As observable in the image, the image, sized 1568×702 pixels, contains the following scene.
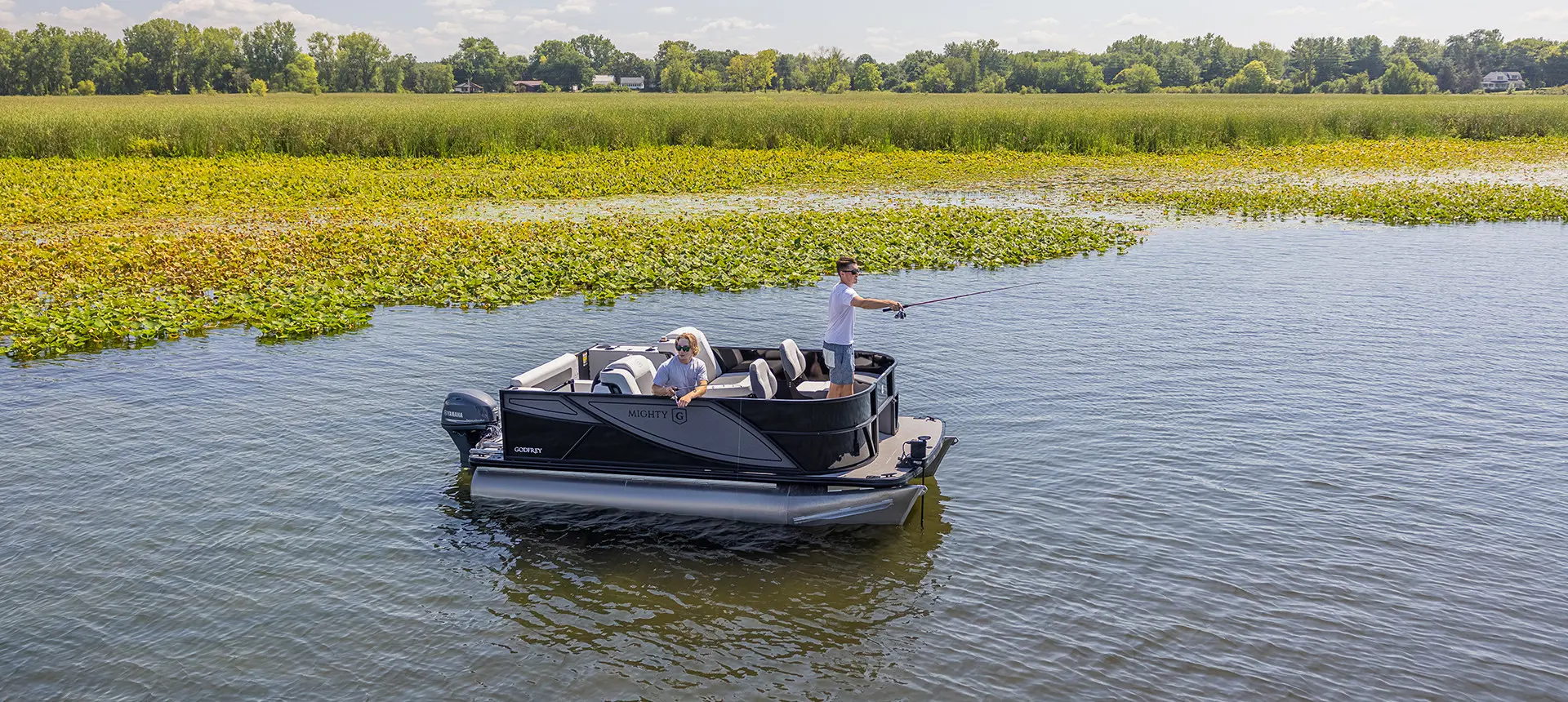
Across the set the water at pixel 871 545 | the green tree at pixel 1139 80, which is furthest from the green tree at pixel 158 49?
the water at pixel 871 545

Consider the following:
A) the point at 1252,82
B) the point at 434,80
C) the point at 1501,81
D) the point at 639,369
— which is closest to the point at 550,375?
the point at 639,369

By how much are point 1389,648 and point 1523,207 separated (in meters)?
26.4

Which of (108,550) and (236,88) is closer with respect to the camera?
(108,550)

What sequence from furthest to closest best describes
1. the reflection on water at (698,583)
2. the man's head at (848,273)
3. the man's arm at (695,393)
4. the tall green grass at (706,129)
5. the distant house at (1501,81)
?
the distant house at (1501,81) → the tall green grass at (706,129) → the man's head at (848,273) → the man's arm at (695,393) → the reflection on water at (698,583)

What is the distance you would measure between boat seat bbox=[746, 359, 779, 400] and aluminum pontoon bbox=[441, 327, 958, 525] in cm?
1

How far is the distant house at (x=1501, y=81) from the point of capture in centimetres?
14262

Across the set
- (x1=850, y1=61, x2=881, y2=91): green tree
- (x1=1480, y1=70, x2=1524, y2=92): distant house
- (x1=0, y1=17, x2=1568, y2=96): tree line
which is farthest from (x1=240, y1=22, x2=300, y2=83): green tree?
(x1=1480, y1=70, x2=1524, y2=92): distant house

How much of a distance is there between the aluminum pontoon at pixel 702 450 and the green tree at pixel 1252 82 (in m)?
134

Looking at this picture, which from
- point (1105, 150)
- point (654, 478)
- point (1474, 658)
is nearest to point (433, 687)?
point (654, 478)

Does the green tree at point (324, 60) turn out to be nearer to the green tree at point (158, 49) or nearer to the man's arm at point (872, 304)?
the green tree at point (158, 49)

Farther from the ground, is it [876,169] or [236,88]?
[236,88]

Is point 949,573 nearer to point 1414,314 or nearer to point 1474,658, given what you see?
point 1474,658

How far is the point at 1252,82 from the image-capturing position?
5404 inches

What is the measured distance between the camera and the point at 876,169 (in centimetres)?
3803
